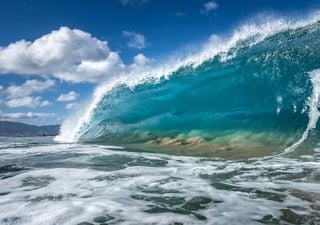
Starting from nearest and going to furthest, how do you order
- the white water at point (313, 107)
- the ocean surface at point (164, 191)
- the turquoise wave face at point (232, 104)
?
the ocean surface at point (164, 191) → the white water at point (313, 107) → the turquoise wave face at point (232, 104)

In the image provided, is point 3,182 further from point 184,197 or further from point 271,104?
point 271,104

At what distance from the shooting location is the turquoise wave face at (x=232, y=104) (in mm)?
10875

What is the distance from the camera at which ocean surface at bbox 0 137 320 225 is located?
14.5 ft

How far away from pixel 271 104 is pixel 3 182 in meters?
8.33

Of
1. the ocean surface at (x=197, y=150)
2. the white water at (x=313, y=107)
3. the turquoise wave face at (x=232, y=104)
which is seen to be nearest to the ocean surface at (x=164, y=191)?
the ocean surface at (x=197, y=150)

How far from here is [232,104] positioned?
43.3 feet

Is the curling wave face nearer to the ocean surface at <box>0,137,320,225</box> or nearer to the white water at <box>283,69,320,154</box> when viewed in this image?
the white water at <box>283,69,320,154</box>

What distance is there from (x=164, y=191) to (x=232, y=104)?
7930 mm

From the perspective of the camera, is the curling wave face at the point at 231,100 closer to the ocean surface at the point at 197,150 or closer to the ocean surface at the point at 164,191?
the ocean surface at the point at 197,150

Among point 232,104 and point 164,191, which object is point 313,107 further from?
point 164,191

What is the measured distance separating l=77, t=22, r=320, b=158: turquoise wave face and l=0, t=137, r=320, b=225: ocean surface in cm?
201

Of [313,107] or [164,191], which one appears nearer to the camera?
[164,191]

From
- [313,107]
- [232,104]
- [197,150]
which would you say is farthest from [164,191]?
[232,104]

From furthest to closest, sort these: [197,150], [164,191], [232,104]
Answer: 1. [232,104]
2. [197,150]
3. [164,191]
